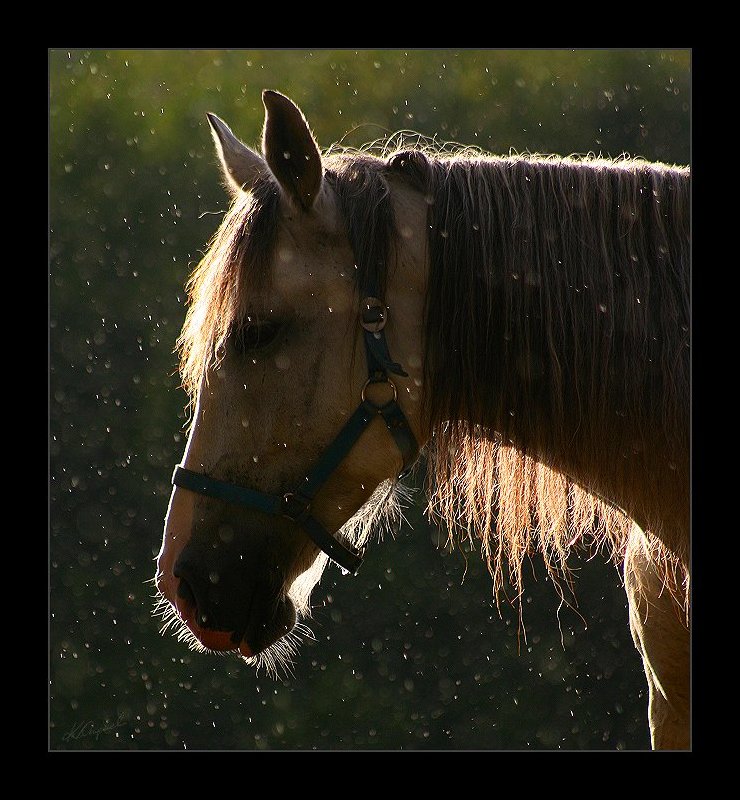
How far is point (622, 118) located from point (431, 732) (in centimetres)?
553

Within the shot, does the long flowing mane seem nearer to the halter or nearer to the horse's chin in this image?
the halter

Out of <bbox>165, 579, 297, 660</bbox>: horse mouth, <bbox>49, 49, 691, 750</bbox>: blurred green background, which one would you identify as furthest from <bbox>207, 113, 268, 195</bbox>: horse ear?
<bbox>49, 49, 691, 750</bbox>: blurred green background

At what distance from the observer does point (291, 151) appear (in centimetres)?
162

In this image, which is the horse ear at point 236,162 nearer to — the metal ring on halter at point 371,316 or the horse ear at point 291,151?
the horse ear at point 291,151

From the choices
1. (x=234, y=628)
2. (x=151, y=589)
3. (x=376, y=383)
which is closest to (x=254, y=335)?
(x=376, y=383)

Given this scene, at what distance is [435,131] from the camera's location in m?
7.97

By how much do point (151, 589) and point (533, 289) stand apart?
6.72 m

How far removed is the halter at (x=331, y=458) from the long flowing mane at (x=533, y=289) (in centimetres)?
7

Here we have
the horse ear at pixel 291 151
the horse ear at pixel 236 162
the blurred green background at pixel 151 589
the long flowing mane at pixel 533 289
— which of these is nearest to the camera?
the horse ear at pixel 291 151

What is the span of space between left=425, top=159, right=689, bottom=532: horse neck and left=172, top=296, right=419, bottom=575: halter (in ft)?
0.30

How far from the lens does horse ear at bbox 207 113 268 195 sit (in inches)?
73.5

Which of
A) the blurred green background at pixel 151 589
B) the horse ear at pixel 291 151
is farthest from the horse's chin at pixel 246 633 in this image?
the blurred green background at pixel 151 589

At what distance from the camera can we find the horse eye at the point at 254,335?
1.66 m
